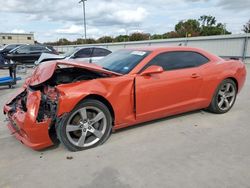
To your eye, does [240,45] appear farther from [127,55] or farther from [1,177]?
[1,177]

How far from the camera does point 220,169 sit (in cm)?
312

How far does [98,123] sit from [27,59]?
53.9ft

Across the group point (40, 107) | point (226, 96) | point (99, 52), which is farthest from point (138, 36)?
point (40, 107)

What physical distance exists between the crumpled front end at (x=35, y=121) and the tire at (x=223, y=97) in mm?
3318

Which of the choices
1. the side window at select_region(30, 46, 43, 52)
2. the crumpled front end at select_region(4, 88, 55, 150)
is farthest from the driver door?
the side window at select_region(30, 46, 43, 52)

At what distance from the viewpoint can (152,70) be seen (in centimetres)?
408

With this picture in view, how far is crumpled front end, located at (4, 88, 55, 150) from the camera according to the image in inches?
133

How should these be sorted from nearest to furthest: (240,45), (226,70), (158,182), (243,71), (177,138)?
(158,182) → (177,138) → (226,70) → (243,71) → (240,45)

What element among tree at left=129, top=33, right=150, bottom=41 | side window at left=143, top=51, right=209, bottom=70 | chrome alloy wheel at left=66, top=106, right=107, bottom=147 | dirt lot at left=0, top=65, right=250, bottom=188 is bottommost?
dirt lot at left=0, top=65, right=250, bottom=188

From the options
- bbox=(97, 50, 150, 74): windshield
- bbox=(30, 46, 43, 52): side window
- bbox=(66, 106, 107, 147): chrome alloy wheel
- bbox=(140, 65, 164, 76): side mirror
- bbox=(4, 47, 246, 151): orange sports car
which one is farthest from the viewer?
bbox=(30, 46, 43, 52): side window

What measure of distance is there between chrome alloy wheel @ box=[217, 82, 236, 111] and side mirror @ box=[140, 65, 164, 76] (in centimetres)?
185

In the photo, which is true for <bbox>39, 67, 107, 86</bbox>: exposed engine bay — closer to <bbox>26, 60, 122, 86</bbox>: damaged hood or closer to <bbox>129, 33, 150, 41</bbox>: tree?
<bbox>26, 60, 122, 86</bbox>: damaged hood

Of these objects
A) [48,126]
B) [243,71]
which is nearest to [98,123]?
[48,126]

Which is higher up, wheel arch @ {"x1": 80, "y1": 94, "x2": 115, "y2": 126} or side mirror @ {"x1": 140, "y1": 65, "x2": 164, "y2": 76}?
side mirror @ {"x1": 140, "y1": 65, "x2": 164, "y2": 76}
